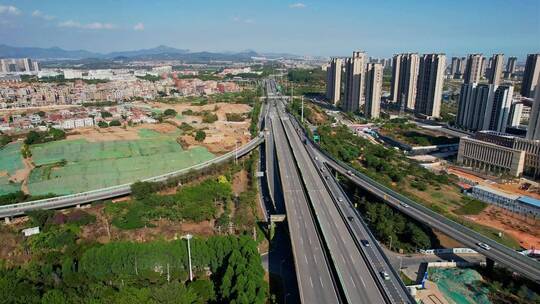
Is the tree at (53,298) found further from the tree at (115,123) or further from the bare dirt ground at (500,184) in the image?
the tree at (115,123)

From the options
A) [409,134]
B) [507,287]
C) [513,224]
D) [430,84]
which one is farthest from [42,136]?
[430,84]

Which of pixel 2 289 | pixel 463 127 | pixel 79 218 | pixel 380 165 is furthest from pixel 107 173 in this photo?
pixel 463 127

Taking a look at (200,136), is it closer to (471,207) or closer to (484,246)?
(471,207)

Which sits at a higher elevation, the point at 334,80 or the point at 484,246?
the point at 334,80

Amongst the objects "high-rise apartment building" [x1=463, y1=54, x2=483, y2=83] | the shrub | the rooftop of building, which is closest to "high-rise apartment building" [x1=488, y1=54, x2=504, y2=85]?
"high-rise apartment building" [x1=463, y1=54, x2=483, y2=83]

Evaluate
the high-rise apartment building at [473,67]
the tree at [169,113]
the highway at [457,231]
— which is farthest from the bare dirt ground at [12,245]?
the high-rise apartment building at [473,67]
